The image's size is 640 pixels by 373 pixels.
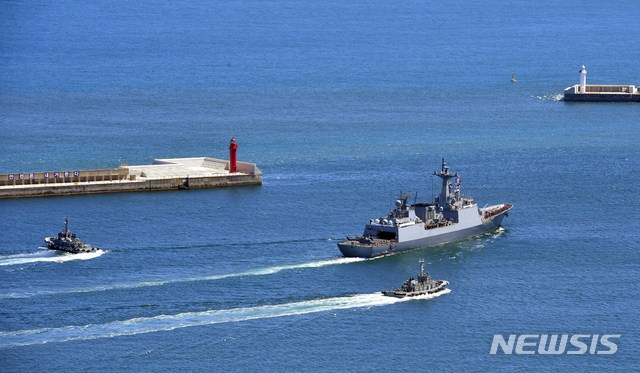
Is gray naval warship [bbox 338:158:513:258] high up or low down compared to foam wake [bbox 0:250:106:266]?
up

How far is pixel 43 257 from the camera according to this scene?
9656 cm

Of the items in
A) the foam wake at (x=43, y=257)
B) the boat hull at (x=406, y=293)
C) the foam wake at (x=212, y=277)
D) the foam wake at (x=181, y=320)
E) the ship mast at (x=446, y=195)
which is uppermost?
the ship mast at (x=446, y=195)

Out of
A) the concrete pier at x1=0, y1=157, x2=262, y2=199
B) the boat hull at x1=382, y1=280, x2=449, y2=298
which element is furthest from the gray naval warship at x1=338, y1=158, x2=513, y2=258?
the concrete pier at x1=0, y1=157, x2=262, y2=199

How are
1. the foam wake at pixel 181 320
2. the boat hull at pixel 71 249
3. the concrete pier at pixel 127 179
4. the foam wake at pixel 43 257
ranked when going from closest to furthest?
the foam wake at pixel 181 320 < the foam wake at pixel 43 257 < the boat hull at pixel 71 249 < the concrete pier at pixel 127 179

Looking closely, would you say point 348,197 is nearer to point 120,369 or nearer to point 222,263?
point 222,263

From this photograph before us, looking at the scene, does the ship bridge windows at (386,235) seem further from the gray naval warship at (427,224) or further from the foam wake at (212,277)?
the foam wake at (212,277)

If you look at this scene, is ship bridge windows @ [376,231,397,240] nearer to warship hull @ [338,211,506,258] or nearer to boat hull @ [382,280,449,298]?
warship hull @ [338,211,506,258]

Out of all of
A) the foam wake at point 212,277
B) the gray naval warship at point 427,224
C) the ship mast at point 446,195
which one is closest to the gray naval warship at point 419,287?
the foam wake at point 212,277

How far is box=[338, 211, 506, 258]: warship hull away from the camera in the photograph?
98.1m

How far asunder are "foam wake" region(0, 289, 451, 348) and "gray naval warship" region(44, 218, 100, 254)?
13.7 metres

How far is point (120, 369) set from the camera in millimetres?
78250

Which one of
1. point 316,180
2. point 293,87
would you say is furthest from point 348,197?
point 293,87

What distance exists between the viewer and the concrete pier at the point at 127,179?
116 metres

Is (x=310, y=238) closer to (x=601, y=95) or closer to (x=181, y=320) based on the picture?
(x=181, y=320)
